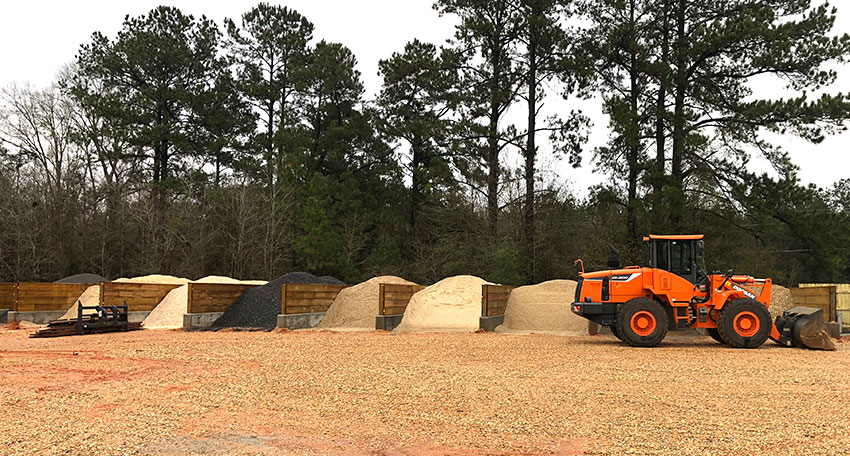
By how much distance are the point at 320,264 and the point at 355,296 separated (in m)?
12.2

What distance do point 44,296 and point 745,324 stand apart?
20.2 metres

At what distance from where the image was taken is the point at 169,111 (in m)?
35.5

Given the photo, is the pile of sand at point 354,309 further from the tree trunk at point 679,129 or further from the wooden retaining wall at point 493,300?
the tree trunk at point 679,129

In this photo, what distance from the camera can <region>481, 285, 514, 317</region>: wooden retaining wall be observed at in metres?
18.0

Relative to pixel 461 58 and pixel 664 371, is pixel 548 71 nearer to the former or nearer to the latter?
pixel 461 58

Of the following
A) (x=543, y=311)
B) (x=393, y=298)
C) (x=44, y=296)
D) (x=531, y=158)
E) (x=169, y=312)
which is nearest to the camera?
(x=543, y=311)

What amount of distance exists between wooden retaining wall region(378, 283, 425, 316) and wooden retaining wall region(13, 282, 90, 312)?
10848 millimetres

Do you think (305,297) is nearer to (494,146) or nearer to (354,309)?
(354,309)

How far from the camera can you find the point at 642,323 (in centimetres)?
1340

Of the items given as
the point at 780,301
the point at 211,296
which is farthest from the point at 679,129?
the point at 211,296

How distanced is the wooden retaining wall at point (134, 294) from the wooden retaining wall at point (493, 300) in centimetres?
1055

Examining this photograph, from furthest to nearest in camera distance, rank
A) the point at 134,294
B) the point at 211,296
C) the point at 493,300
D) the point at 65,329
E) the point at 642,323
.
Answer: the point at 134,294 < the point at 211,296 < the point at 493,300 < the point at 65,329 < the point at 642,323

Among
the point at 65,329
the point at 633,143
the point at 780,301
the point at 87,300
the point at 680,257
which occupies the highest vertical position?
the point at 633,143

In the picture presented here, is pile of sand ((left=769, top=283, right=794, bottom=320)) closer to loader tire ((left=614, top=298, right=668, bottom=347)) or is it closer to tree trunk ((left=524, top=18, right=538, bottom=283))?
loader tire ((left=614, top=298, right=668, bottom=347))
